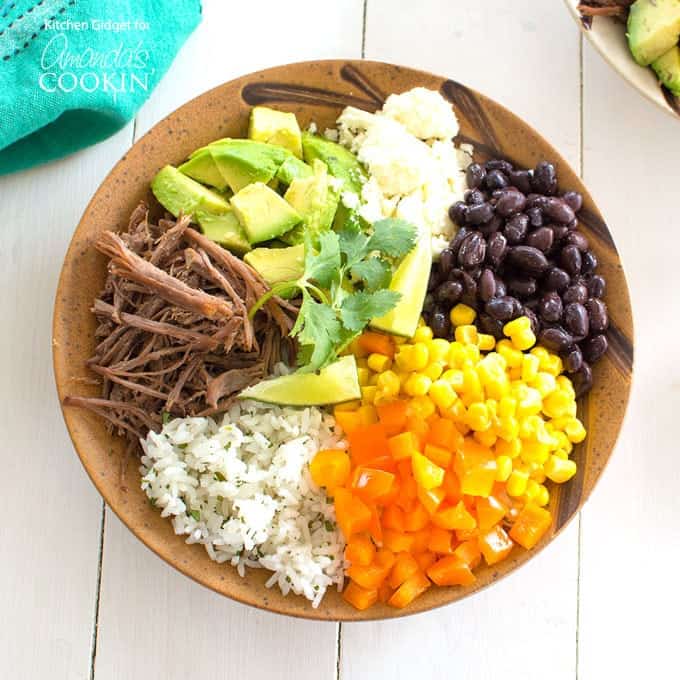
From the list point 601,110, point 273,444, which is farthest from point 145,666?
point 601,110

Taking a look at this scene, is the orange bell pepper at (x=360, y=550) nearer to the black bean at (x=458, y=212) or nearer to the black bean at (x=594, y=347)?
the black bean at (x=594, y=347)

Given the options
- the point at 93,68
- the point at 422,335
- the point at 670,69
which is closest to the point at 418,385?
the point at 422,335

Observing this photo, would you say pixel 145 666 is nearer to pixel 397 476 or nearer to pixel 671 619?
pixel 397 476

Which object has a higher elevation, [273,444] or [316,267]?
[316,267]

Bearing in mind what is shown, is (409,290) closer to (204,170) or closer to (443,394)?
(443,394)

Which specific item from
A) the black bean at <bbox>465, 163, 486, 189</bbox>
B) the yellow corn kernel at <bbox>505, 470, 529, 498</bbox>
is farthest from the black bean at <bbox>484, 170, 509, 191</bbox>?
the yellow corn kernel at <bbox>505, 470, 529, 498</bbox>

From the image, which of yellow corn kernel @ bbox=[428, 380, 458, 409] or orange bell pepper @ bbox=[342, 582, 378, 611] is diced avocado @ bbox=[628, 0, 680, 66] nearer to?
yellow corn kernel @ bbox=[428, 380, 458, 409]
